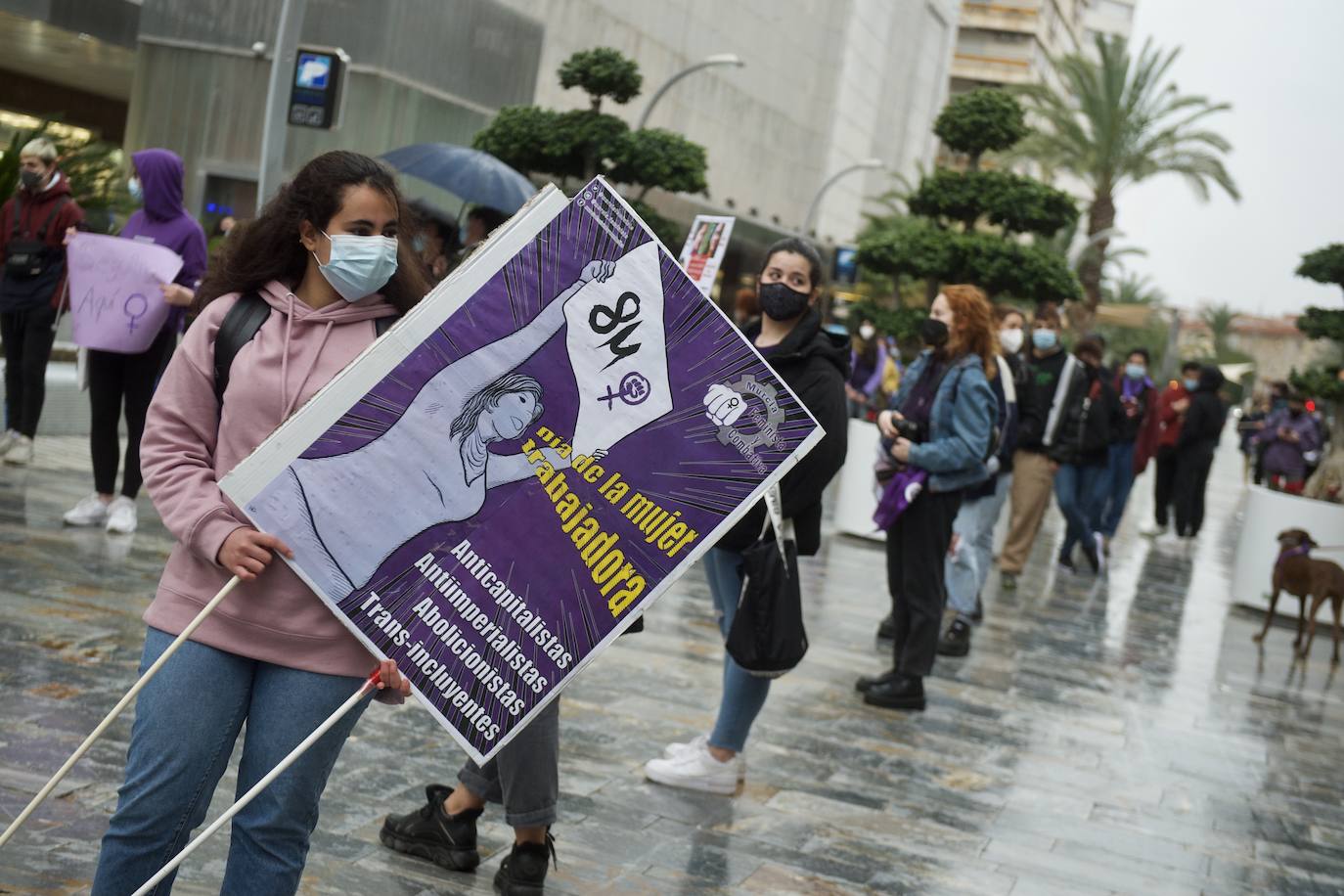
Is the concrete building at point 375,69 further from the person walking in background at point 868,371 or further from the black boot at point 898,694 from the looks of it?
the black boot at point 898,694

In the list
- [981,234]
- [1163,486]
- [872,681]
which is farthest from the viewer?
[1163,486]

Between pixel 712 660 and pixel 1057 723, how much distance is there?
1.74 m

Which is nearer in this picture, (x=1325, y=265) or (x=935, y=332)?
(x=935, y=332)

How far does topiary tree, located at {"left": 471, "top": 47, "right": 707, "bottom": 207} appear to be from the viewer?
62.2 feet

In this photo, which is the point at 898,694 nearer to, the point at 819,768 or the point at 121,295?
the point at 819,768

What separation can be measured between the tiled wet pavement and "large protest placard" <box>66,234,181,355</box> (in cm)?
109

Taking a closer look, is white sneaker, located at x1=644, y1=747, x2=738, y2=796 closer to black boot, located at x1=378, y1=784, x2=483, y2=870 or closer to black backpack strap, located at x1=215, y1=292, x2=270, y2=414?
black boot, located at x1=378, y1=784, x2=483, y2=870

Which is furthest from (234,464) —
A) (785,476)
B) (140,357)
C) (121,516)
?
(121,516)

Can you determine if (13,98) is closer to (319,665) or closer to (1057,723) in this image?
(1057,723)

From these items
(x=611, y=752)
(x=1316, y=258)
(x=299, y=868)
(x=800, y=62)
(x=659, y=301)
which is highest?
(x=800, y=62)

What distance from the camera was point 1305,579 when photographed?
1191 centimetres

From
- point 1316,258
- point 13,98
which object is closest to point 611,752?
point 1316,258

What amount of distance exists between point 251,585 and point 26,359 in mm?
7834

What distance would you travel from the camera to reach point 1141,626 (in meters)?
12.1
